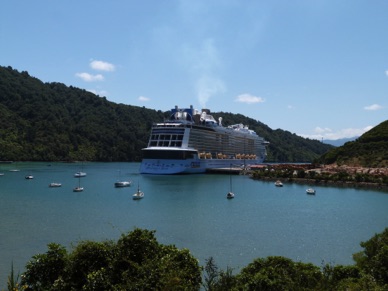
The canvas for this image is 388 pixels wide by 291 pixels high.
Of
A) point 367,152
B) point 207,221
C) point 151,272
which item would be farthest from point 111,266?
point 367,152

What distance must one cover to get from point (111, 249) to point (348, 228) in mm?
29707

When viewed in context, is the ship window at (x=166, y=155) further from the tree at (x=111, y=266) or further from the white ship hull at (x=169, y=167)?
the tree at (x=111, y=266)

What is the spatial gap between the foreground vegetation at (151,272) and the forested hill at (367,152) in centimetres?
10228

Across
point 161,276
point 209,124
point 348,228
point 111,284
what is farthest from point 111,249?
point 209,124

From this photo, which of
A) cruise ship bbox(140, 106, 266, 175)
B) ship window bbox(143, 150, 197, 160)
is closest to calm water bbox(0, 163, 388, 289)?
cruise ship bbox(140, 106, 266, 175)

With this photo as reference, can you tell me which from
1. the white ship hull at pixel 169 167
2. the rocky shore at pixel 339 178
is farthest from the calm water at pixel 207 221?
the white ship hull at pixel 169 167

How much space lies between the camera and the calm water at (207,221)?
93.0ft

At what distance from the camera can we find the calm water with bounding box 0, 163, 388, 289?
2836 centimetres

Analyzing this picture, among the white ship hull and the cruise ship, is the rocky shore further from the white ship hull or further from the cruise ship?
the cruise ship

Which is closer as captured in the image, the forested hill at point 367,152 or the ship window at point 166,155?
the ship window at point 166,155

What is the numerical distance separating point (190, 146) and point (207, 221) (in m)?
67.8

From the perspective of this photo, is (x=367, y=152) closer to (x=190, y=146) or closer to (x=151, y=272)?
(x=190, y=146)

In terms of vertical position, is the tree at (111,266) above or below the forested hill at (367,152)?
below

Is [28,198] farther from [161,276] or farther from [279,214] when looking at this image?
[161,276]
